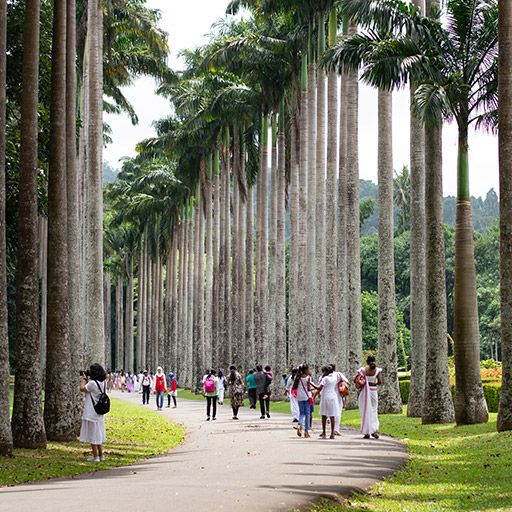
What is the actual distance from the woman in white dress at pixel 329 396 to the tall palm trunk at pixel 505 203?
335 centimetres

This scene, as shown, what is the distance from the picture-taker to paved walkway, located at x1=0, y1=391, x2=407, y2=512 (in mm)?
7965

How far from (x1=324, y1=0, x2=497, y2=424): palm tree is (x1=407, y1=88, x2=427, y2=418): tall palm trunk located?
2.27 metres

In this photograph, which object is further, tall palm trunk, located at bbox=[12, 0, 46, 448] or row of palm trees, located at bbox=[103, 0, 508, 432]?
row of palm trees, located at bbox=[103, 0, 508, 432]

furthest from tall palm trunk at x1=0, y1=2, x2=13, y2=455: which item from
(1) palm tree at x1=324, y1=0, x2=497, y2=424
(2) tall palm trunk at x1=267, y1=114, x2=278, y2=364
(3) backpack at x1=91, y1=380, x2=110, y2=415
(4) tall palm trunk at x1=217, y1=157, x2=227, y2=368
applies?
(4) tall palm trunk at x1=217, y1=157, x2=227, y2=368

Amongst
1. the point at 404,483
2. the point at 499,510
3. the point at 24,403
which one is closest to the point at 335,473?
the point at 404,483

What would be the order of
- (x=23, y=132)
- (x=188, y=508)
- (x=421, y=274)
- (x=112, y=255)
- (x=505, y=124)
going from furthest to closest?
(x=112, y=255) < (x=421, y=274) < (x=505, y=124) < (x=23, y=132) < (x=188, y=508)

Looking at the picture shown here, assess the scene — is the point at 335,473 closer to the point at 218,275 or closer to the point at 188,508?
the point at 188,508

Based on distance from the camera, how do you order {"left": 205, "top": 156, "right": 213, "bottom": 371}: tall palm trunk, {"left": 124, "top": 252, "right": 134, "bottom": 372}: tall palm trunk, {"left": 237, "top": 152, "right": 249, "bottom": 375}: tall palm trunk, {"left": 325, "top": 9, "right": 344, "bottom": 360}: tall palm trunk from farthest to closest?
{"left": 124, "top": 252, "right": 134, "bottom": 372}: tall palm trunk
{"left": 205, "top": 156, "right": 213, "bottom": 371}: tall palm trunk
{"left": 237, "top": 152, "right": 249, "bottom": 375}: tall palm trunk
{"left": 325, "top": 9, "right": 344, "bottom": 360}: tall palm trunk

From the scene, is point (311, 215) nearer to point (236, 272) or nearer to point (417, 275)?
point (236, 272)

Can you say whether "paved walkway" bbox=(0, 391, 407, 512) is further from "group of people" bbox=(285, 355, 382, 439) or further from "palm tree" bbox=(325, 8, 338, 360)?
"palm tree" bbox=(325, 8, 338, 360)

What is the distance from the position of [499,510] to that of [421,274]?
13.6 metres

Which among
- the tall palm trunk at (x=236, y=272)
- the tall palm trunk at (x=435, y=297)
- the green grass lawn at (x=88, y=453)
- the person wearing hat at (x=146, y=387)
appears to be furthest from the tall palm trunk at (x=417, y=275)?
the tall palm trunk at (x=236, y=272)

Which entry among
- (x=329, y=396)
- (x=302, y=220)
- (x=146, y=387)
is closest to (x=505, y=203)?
(x=329, y=396)

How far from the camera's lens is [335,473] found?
10.7 metres
